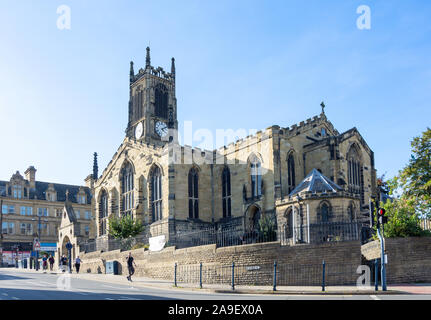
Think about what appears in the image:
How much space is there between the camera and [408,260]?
2242 cm

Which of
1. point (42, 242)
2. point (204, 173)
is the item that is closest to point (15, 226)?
point (42, 242)

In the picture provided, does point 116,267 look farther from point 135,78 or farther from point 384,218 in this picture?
point 135,78

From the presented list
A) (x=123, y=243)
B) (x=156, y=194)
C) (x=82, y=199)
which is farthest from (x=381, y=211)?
(x=82, y=199)

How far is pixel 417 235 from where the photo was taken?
23.2 metres

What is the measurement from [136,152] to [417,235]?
28.3 meters

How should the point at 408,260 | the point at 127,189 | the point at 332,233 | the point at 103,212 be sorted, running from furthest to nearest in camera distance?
the point at 103,212
the point at 127,189
the point at 332,233
the point at 408,260

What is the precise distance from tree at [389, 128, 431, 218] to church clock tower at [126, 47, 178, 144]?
41755 millimetres

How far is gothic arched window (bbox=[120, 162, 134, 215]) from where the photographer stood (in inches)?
1825

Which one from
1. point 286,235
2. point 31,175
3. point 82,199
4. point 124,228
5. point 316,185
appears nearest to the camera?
point 286,235

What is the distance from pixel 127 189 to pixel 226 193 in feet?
33.4

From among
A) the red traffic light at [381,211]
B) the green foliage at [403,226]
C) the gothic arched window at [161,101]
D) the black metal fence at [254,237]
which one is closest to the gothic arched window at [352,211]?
the black metal fence at [254,237]

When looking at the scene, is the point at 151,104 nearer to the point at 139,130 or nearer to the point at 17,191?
the point at 139,130
